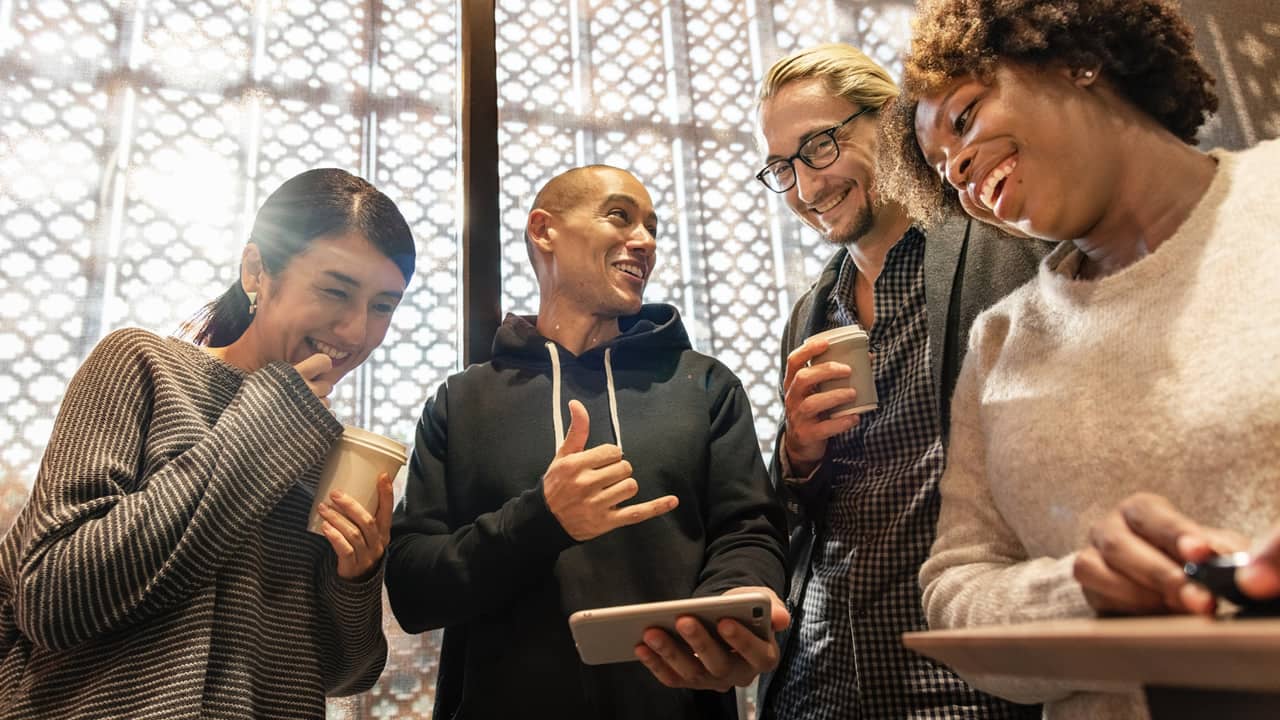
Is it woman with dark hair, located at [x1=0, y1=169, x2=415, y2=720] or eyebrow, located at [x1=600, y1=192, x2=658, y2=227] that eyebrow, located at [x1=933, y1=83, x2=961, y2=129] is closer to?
→ eyebrow, located at [x1=600, y1=192, x2=658, y2=227]

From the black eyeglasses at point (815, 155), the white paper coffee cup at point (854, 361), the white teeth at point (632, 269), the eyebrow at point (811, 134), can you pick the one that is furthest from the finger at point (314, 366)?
the eyebrow at point (811, 134)

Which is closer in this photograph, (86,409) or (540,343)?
(86,409)

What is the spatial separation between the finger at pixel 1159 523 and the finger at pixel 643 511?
658 millimetres

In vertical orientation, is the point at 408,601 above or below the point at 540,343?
below

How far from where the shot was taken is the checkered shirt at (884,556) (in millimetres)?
1363

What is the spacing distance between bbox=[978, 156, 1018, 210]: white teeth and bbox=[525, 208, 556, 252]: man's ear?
1044 mm

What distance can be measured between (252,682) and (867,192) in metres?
1.49

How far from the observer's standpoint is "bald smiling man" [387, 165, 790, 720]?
1.33 meters

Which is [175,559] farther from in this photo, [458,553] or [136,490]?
[458,553]

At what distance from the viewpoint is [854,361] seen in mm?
1373

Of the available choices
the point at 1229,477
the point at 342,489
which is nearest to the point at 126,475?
the point at 342,489

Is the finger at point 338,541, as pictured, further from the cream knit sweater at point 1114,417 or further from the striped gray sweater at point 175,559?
the cream knit sweater at point 1114,417

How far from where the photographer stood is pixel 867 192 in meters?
1.82

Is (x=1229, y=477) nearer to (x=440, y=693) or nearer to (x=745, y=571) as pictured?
(x=745, y=571)
